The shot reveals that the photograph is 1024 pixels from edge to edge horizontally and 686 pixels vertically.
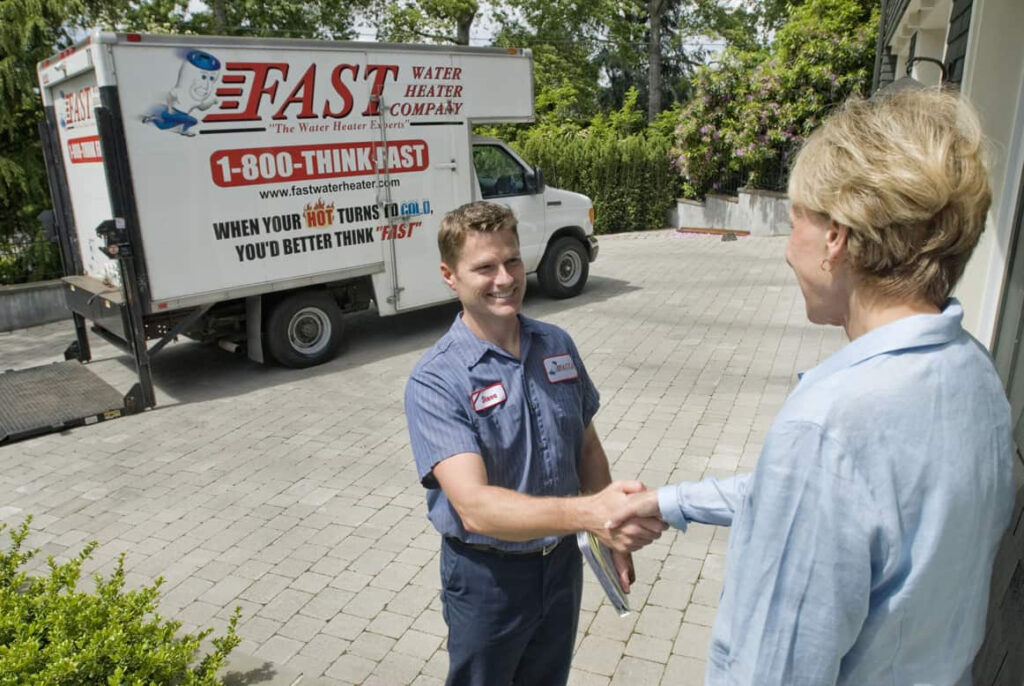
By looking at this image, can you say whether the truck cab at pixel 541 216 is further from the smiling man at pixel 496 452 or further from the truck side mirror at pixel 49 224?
the smiling man at pixel 496 452

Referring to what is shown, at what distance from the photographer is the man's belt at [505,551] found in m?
2.17

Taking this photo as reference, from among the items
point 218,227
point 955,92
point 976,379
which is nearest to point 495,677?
point 976,379

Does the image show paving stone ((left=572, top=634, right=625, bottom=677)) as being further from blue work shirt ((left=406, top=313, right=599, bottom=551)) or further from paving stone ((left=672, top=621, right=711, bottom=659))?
blue work shirt ((left=406, top=313, right=599, bottom=551))

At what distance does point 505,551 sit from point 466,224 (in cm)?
99

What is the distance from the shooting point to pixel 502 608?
220 centimetres

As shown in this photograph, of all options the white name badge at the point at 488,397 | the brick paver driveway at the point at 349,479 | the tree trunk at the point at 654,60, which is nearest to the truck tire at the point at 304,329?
the brick paver driveway at the point at 349,479

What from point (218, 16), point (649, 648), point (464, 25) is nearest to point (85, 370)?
point (649, 648)

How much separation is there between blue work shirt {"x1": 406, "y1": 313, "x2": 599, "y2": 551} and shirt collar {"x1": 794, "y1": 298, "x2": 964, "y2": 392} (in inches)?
42.0

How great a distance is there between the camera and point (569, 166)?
56.9ft

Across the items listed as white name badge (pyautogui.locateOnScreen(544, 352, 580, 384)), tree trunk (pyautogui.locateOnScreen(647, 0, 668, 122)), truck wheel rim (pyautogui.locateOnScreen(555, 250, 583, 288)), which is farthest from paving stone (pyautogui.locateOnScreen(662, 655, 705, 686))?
tree trunk (pyautogui.locateOnScreen(647, 0, 668, 122))

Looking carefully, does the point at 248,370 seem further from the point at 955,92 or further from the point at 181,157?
the point at 955,92

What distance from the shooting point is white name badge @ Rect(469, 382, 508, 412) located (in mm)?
2119

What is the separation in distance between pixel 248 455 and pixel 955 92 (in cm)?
544

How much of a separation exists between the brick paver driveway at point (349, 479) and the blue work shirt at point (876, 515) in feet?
7.27
